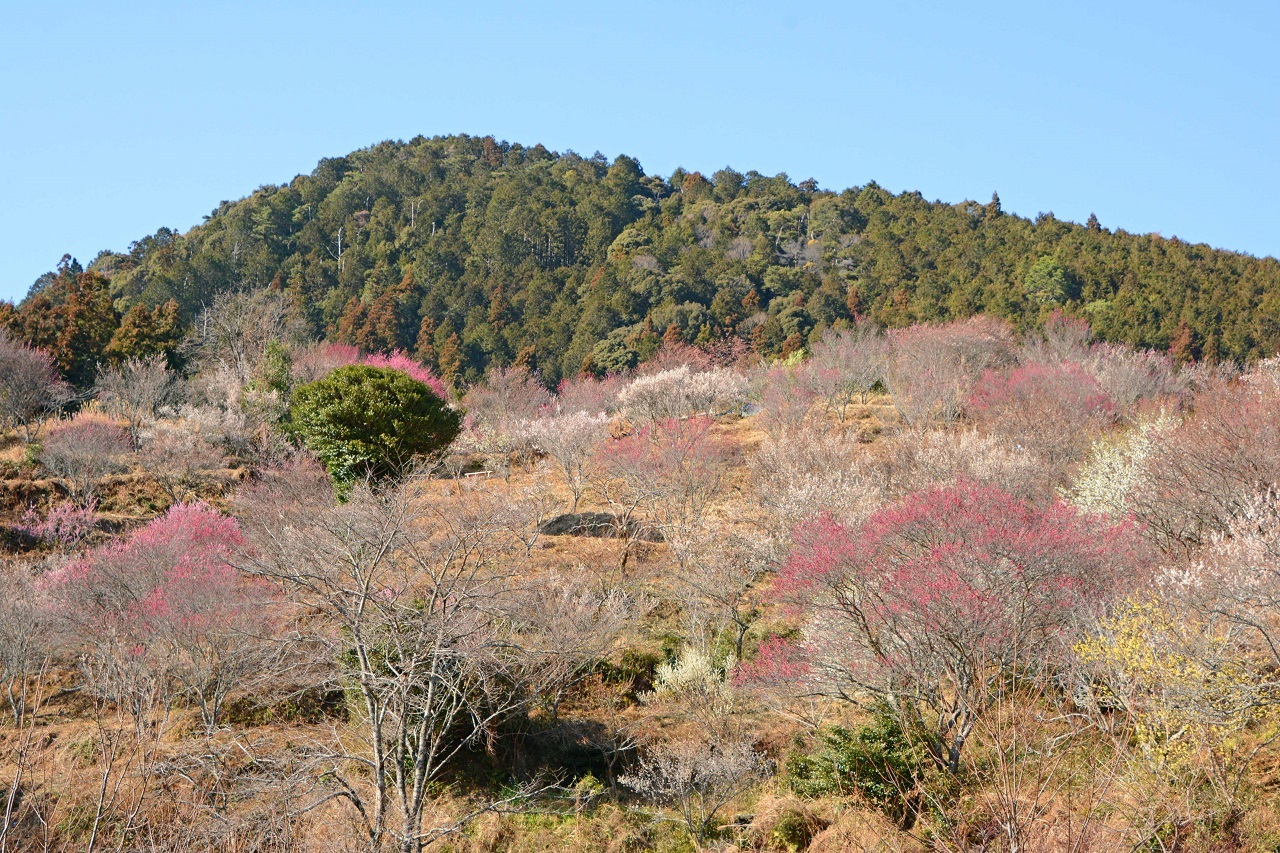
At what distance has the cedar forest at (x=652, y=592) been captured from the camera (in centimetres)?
1073

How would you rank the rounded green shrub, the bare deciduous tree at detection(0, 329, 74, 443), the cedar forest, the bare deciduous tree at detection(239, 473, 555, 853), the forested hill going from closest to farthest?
the bare deciduous tree at detection(239, 473, 555, 853), the cedar forest, the rounded green shrub, the bare deciduous tree at detection(0, 329, 74, 443), the forested hill

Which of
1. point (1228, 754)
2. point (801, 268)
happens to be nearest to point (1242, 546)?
point (1228, 754)

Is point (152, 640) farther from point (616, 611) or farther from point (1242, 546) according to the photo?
point (1242, 546)

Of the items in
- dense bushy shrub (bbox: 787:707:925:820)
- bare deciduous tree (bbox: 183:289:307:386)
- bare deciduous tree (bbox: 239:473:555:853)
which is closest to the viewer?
bare deciduous tree (bbox: 239:473:555:853)

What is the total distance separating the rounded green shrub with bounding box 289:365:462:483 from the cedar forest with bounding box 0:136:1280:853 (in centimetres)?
9

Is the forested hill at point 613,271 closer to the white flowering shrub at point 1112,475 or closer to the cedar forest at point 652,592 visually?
the cedar forest at point 652,592

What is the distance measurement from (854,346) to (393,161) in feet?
166

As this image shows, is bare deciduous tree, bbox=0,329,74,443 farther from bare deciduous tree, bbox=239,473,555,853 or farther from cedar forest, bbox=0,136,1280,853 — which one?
bare deciduous tree, bbox=239,473,555,853

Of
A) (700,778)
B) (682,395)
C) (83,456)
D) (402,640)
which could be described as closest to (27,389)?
(83,456)

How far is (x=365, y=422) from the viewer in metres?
22.3

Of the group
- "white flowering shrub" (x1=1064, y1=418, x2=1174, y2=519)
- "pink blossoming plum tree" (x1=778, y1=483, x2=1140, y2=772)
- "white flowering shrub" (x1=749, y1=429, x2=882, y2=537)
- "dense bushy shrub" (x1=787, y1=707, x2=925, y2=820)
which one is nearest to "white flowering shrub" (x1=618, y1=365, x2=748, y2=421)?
"white flowering shrub" (x1=749, y1=429, x2=882, y2=537)

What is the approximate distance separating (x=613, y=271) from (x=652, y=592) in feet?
137

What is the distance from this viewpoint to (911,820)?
1264 centimetres

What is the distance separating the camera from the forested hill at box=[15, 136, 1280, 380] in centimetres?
4522
